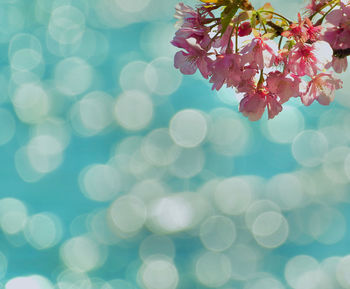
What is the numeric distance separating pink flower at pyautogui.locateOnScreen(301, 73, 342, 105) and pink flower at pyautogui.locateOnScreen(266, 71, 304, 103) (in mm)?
12

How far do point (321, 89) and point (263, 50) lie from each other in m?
0.07

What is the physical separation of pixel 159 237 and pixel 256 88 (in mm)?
1940

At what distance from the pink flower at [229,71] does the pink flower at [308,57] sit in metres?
0.03

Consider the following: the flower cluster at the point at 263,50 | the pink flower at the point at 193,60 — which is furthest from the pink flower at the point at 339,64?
the pink flower at the point at 193,60

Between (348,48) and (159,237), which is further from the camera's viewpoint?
(159,237)

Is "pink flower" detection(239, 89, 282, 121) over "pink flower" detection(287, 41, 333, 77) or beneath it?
beneath

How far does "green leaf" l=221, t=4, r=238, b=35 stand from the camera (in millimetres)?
363

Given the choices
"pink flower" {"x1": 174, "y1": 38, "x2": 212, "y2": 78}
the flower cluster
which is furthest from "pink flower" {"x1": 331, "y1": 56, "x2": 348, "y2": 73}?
"pink flower" {"x1": 174, "y1": 38, "x2": 212, "y2": 78}

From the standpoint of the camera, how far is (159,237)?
89.5 inches

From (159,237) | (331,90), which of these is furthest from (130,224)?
→ (331,90)

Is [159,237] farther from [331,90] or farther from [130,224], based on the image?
→ [331,90]

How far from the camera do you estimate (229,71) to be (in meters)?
0.38

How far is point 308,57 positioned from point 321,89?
0.04m

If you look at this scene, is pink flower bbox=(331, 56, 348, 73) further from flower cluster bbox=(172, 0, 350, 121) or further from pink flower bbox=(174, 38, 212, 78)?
pink flower bbox=(174, 38, 212, 78)
